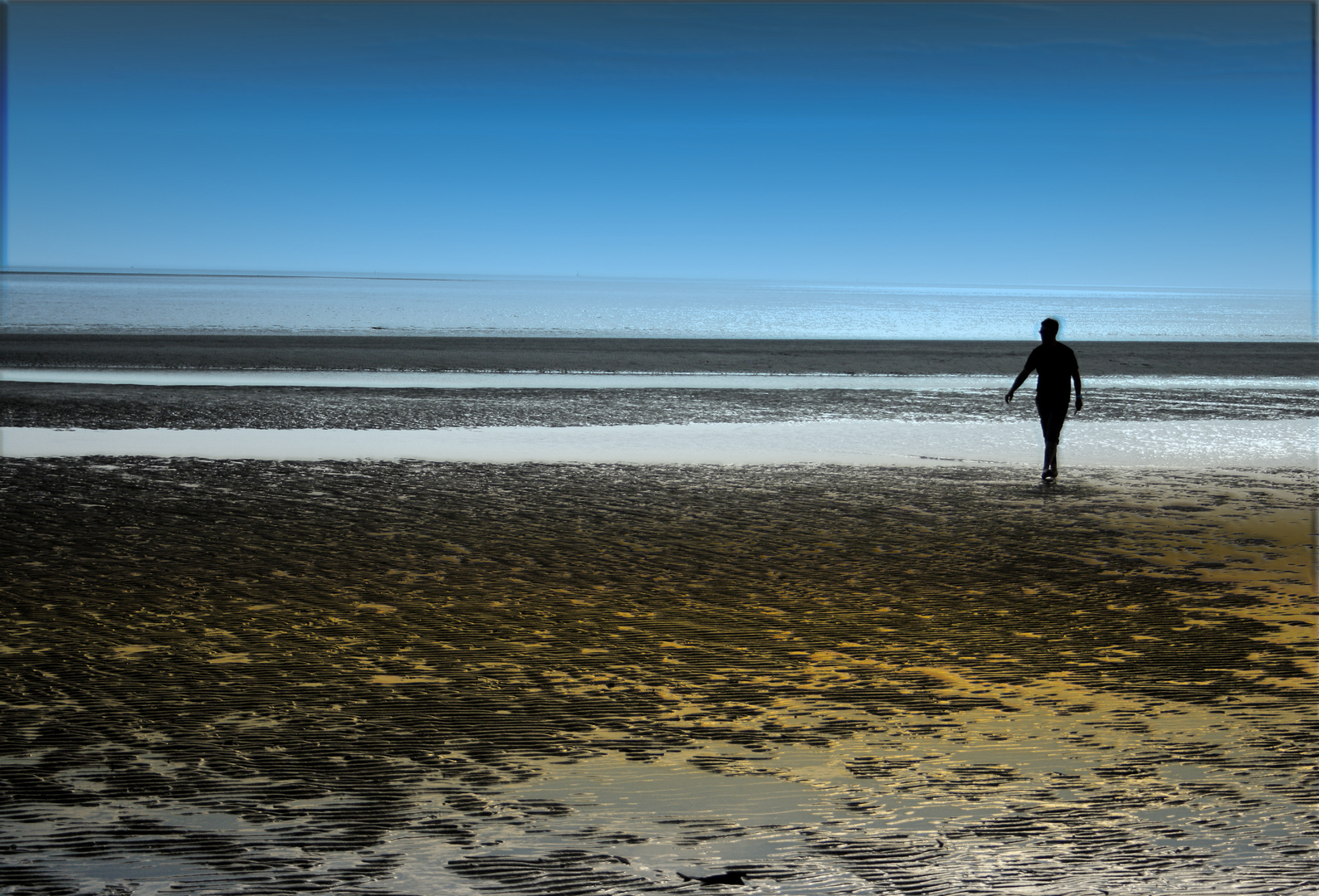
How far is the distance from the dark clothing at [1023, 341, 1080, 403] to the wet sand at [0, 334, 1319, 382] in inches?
720

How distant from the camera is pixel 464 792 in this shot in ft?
14.2

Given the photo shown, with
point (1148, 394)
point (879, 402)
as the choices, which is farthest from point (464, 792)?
point (1148, 394)

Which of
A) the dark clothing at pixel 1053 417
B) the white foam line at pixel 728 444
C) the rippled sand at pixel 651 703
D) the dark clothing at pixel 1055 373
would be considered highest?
the dark clothing at pixel 1055 373

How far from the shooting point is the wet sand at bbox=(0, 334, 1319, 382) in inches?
1236

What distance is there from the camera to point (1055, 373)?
506 inches

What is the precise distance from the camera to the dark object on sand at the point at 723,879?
12.0 ft

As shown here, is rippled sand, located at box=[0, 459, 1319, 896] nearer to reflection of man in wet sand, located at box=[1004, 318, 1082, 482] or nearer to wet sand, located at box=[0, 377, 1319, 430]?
reflection of man in wet sand, located at box=[1004, 318, 1082, 482]

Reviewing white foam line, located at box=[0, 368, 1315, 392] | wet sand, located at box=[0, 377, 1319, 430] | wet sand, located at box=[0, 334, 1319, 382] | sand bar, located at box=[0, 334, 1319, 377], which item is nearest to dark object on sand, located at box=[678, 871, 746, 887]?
wet sand, located at box=[0, 377, 1319, 430]

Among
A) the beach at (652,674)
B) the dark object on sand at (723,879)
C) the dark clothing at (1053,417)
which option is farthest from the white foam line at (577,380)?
the dark object on sand at (723,879)

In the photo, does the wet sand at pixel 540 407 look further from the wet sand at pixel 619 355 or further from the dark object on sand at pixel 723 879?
the dark object on sand at pixel 723 879

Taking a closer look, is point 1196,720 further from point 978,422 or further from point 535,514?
point 978,422

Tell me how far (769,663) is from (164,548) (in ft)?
16.4

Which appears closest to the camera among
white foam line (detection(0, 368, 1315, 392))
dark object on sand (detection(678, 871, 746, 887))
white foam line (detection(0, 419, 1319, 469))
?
dark object on sand (detection(678, 871, 746, 887))

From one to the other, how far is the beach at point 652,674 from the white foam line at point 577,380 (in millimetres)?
11318
